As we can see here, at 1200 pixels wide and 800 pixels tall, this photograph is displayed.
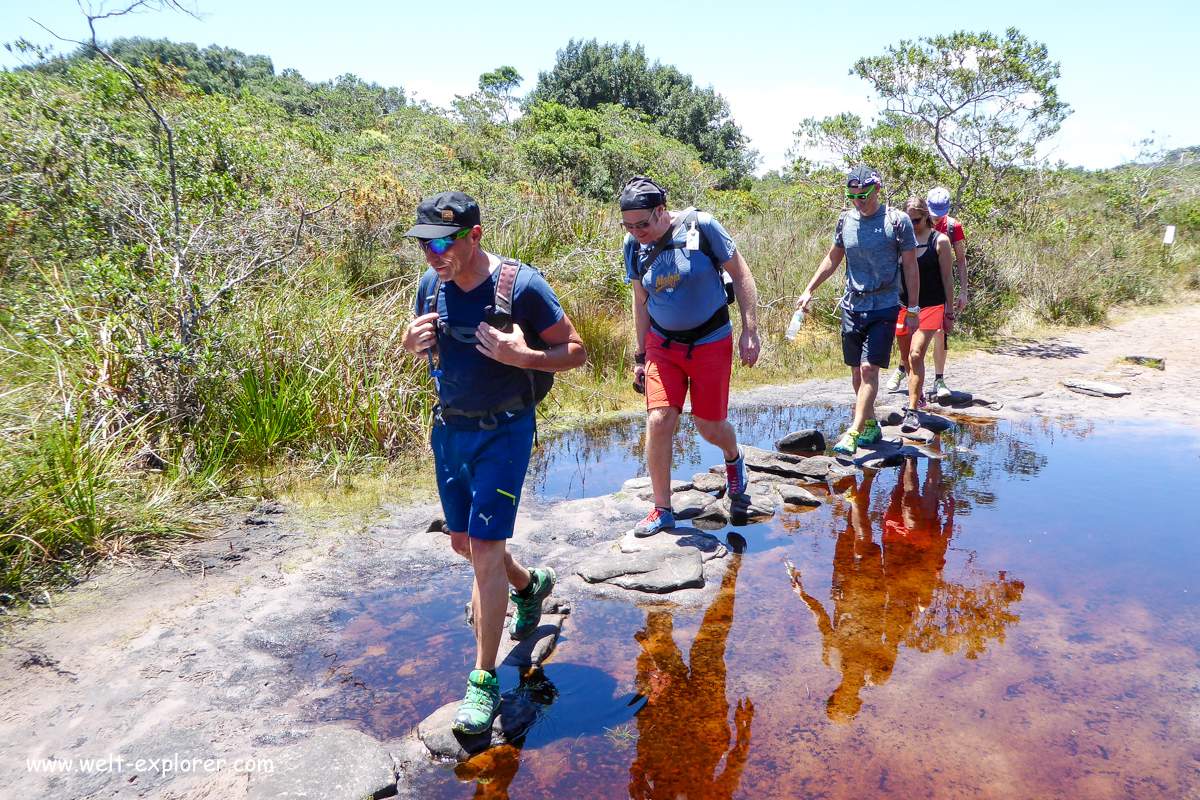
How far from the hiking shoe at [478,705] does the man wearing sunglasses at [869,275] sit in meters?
3.87

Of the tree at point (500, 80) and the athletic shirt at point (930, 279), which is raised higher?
the tree at point (500, 80)

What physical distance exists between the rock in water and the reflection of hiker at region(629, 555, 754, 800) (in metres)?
2.86

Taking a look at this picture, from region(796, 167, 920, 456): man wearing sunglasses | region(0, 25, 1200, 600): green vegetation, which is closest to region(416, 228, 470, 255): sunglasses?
region(0, 25, 1200, 600): green vegetation

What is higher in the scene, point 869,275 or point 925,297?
point 869,275

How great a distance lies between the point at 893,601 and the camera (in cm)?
366

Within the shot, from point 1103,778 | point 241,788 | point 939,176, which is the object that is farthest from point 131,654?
A: point 939,176

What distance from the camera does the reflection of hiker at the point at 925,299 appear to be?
21.0 feet

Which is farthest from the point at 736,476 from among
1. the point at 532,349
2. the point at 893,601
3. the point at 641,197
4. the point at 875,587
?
the point at 532,349

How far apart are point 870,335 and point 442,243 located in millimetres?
3973

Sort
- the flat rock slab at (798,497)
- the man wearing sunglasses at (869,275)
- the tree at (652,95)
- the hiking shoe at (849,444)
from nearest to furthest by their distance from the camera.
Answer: the flat rock slab at (798,497) → the man wearing sunglasses at (869,275) → the hiking shoe at (849,444) → the tree at (652,95)

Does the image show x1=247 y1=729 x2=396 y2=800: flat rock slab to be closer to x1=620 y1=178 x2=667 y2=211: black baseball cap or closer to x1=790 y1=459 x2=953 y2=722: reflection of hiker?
x1=790 y1=459 x2=953 y2=722: reflection of hiker

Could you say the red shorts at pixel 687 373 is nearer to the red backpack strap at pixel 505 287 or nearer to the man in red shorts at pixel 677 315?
the man in red shorts at pixel 677 315

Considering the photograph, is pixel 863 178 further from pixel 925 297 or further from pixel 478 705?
pixel 478 705

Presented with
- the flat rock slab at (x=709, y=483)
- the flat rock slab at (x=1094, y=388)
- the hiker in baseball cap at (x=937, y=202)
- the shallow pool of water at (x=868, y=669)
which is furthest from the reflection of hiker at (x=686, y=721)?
the flat rock slab at (x=1094, y=388)
